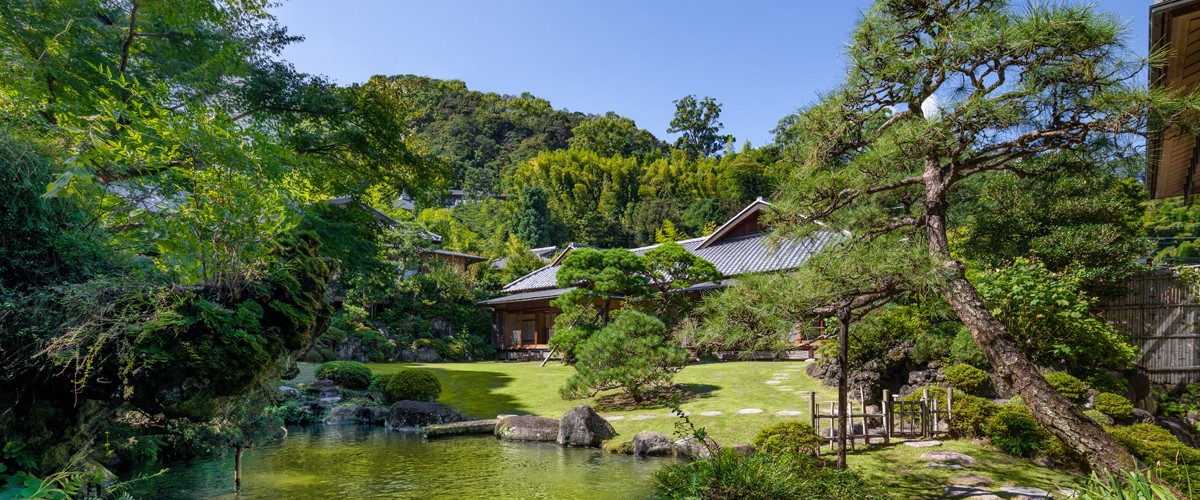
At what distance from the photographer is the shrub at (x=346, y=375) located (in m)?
15.5

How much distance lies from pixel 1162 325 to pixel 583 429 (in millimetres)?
8811

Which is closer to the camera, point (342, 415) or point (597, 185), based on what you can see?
point (342, 415)

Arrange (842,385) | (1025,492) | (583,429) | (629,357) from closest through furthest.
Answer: (1025,492)
(842,385)
(583,429)
(629,357)

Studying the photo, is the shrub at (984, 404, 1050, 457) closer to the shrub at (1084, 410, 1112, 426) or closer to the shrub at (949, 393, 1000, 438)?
the shrub at (949, 393, 1000, 438)

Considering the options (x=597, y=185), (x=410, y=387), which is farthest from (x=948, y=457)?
(x=597, y=185)

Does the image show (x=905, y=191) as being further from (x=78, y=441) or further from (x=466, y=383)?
(x=466, y=383)

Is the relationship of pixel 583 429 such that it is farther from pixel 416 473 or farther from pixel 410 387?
pixel 410 387

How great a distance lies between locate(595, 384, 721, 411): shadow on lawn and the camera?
12.2 meters

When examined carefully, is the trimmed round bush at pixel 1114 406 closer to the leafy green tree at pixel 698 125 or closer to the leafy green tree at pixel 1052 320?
the leafy green tree at pixel 1052 320

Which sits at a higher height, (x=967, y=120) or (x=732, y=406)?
(x=967, y=120)

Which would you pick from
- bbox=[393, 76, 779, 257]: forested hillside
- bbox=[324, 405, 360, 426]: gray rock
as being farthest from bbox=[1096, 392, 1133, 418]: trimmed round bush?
bbox=[393, 76, 779, 257]: forested hillside

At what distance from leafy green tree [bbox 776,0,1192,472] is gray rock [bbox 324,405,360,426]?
34.8 ft

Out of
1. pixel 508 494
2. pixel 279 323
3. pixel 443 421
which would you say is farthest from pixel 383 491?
pixel 443 421

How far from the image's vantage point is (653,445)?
9.02m
